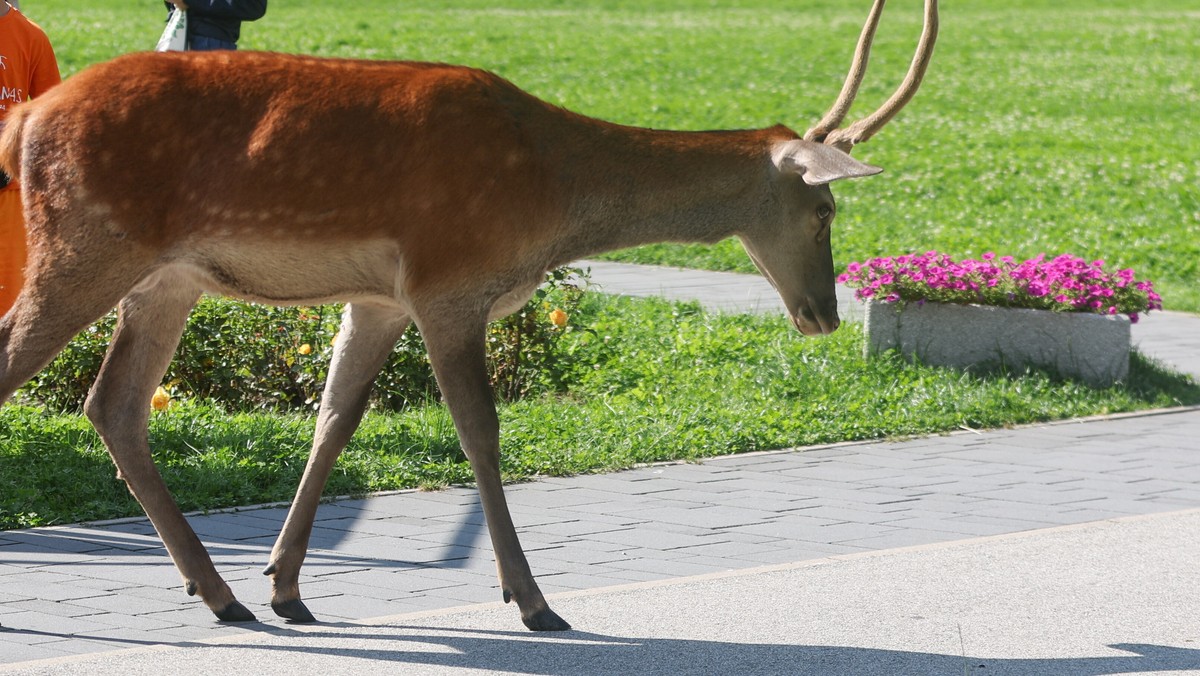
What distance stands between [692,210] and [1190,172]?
15.9 metres

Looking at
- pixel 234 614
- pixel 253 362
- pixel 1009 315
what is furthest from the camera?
pixel 1009 315

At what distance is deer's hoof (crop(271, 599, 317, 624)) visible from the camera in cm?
550

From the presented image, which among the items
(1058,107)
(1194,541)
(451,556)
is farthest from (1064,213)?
(451,556)

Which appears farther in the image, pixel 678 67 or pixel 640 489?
pixel 678 67

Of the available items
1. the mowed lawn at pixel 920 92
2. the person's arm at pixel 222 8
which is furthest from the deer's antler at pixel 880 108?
the mowed lawn at pixel 920 92

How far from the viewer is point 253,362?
29.2 ft

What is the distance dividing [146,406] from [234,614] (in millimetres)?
758

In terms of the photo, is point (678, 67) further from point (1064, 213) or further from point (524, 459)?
point (524, 459)

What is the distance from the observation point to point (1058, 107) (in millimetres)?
25734

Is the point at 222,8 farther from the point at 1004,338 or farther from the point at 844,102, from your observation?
the point at 1004,338

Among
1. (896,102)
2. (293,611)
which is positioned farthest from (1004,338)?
(293,611)

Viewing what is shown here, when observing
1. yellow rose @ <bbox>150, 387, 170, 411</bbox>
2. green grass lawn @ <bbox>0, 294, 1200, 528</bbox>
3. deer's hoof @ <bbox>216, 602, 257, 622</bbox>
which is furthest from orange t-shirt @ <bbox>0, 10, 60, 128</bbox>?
deer's hoof @ <bbox>216, 602, 257, 622</bbox>

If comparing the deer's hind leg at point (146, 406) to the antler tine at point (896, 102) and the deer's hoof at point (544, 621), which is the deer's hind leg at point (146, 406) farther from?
the antler tine at point (896, 102)

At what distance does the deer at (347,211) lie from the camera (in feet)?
16.7
